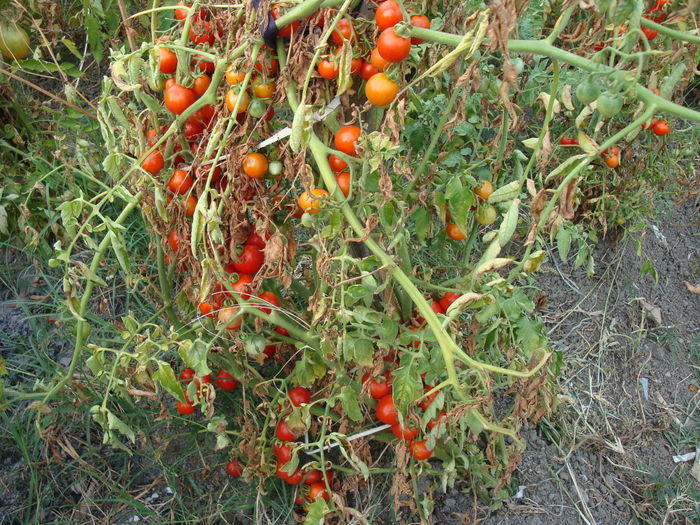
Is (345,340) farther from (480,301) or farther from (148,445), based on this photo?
(148,445)

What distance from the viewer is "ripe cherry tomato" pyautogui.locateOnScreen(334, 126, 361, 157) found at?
933 millimetres

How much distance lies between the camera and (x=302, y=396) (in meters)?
1.31

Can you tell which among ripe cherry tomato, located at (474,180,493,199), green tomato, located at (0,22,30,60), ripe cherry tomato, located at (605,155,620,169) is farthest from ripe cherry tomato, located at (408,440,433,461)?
green tomato, located at (0,22,30,60)

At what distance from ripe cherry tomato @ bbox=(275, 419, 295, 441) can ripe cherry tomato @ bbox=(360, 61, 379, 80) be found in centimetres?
75

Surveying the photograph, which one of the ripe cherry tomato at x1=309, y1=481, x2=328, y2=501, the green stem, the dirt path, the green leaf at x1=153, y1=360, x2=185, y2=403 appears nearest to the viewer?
the green stem

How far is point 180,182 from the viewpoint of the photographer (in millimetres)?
1082

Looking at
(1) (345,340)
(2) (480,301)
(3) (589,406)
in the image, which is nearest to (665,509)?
(3) (589,406)

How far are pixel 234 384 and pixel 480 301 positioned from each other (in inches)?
28.3

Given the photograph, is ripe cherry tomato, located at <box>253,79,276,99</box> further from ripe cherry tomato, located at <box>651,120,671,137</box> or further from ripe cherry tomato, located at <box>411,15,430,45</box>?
ripe cherry tomato, located at <box>651,120,671,137</box>

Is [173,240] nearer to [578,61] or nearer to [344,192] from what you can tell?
[344,192]

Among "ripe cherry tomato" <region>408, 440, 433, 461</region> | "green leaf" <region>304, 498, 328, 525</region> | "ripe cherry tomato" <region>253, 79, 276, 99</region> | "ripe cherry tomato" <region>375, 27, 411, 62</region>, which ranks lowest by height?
"green leaf" <region>304, 498, 328, 525</region>

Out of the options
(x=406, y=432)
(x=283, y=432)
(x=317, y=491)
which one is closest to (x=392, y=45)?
(x=406, y=432)

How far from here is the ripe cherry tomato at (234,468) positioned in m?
1.44

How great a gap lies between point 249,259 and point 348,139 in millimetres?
334
